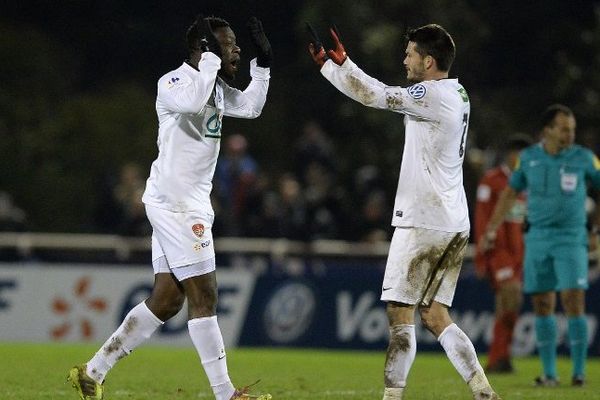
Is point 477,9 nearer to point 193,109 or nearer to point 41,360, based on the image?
point 41,360

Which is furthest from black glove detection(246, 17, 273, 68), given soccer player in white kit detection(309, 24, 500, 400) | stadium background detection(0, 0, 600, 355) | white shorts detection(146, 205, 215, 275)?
stadium background detection(0, 0, 600, 355)

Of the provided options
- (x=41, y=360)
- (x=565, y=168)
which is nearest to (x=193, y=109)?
(x=565, y=168)

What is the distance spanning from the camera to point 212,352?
9.41 m

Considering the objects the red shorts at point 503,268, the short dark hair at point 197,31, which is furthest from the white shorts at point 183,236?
the red shorts at point 503,268

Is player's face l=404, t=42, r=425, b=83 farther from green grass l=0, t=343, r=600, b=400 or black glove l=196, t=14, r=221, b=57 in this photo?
green grass l=0, t=343, r=600, b=400

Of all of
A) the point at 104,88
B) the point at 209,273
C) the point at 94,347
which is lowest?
the point at 94,347

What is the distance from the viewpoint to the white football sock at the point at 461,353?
955 cm

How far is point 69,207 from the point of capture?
22969mm

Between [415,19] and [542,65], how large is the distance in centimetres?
366

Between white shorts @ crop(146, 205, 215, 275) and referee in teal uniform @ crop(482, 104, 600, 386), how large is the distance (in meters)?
4.27

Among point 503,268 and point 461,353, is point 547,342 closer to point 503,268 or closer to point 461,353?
point 503,268

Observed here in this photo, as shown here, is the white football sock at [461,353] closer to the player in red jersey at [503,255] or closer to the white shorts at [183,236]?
the white shorts at [183,236]

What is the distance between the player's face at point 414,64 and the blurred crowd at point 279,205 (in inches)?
369

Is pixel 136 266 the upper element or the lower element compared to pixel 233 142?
lower
